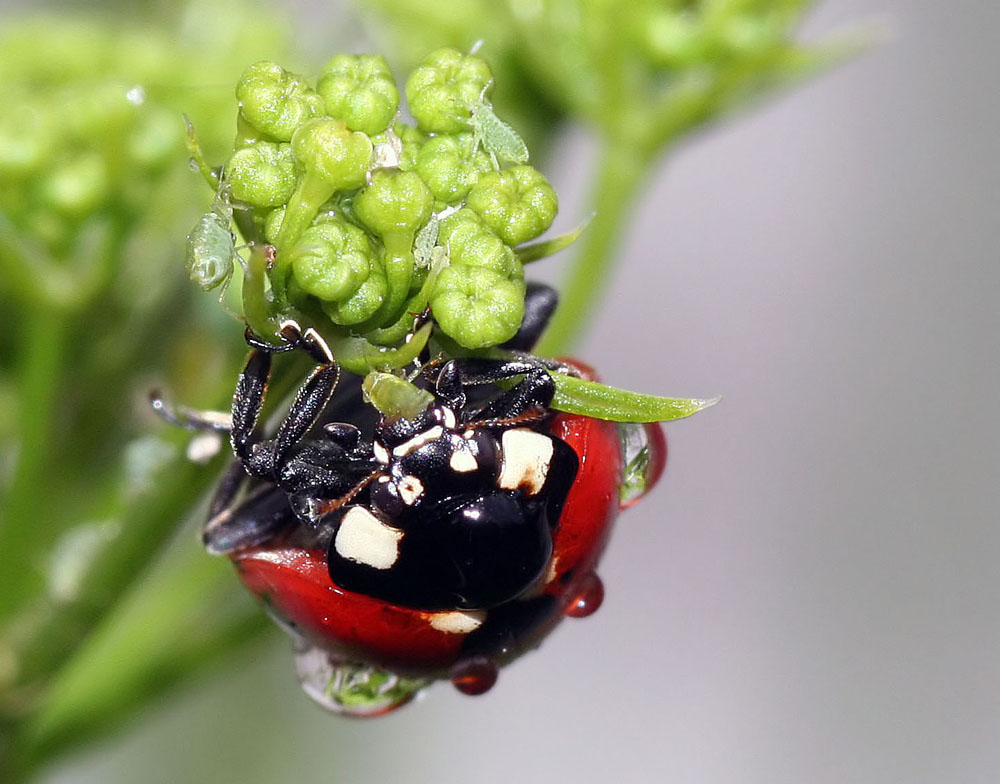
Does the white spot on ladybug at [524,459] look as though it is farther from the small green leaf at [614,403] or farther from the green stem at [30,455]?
the green stem at [30,455]

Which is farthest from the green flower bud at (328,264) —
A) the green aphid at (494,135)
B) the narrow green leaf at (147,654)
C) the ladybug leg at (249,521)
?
the narrow green leaf at (147,654)

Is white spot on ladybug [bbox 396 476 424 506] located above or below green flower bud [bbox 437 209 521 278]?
below

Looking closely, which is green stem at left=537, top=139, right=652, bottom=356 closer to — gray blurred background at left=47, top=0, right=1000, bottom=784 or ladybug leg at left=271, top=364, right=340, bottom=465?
ladybug leg at left=271, top=364, right=340, bottom=465

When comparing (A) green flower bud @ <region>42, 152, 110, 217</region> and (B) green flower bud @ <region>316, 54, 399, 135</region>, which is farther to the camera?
(A) green flower bud @ <region>42, 152, 110, 217</region>

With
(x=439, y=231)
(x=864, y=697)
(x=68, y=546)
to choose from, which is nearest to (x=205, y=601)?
(x=68, y=546)

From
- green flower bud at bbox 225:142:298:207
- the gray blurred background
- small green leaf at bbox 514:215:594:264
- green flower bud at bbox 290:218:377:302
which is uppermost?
small green leaf at bbox 514:215:594:264

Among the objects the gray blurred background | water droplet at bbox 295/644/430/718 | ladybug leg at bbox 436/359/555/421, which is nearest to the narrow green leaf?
water droplet at bbox 295/644/430/718
